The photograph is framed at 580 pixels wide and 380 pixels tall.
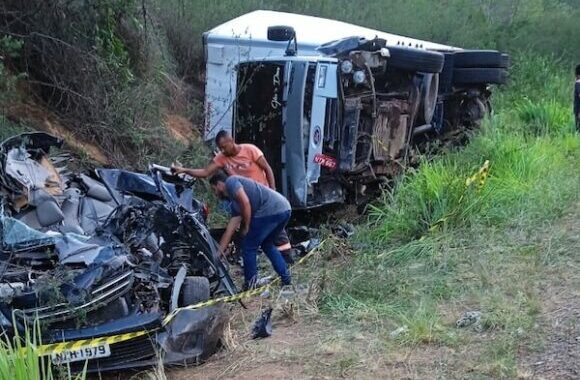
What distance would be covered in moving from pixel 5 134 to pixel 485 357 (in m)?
5.31

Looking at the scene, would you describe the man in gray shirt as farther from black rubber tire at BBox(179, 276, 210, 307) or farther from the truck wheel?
the truck wheel

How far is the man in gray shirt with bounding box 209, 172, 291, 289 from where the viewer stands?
20.1 ft

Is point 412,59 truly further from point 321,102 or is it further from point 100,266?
point 100,266

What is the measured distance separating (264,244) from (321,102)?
1.89 metres

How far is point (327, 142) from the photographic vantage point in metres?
7.85

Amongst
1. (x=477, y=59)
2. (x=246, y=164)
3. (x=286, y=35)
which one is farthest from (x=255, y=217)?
(x=477, y=59)

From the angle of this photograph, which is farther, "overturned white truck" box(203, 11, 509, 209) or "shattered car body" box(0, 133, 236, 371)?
"overturned white truck" box(203, 11, 509, 209)

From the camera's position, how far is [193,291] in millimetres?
5062

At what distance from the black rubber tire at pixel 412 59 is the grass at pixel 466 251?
1.02 metres

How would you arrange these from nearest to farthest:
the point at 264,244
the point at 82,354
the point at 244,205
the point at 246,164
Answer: the point at 82,354 → the point at 244,205 → the point at 264,244 → the point at 246,164

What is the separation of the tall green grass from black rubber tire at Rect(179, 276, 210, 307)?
842mm

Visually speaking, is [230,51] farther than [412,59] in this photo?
Yes

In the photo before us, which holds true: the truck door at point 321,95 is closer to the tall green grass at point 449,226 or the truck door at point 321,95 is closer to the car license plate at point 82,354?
the tall green grass at point 449,226

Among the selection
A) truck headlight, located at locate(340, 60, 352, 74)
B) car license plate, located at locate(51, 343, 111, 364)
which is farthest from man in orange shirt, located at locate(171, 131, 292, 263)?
car license plate, located at locate(51, 343, 111, 364)
